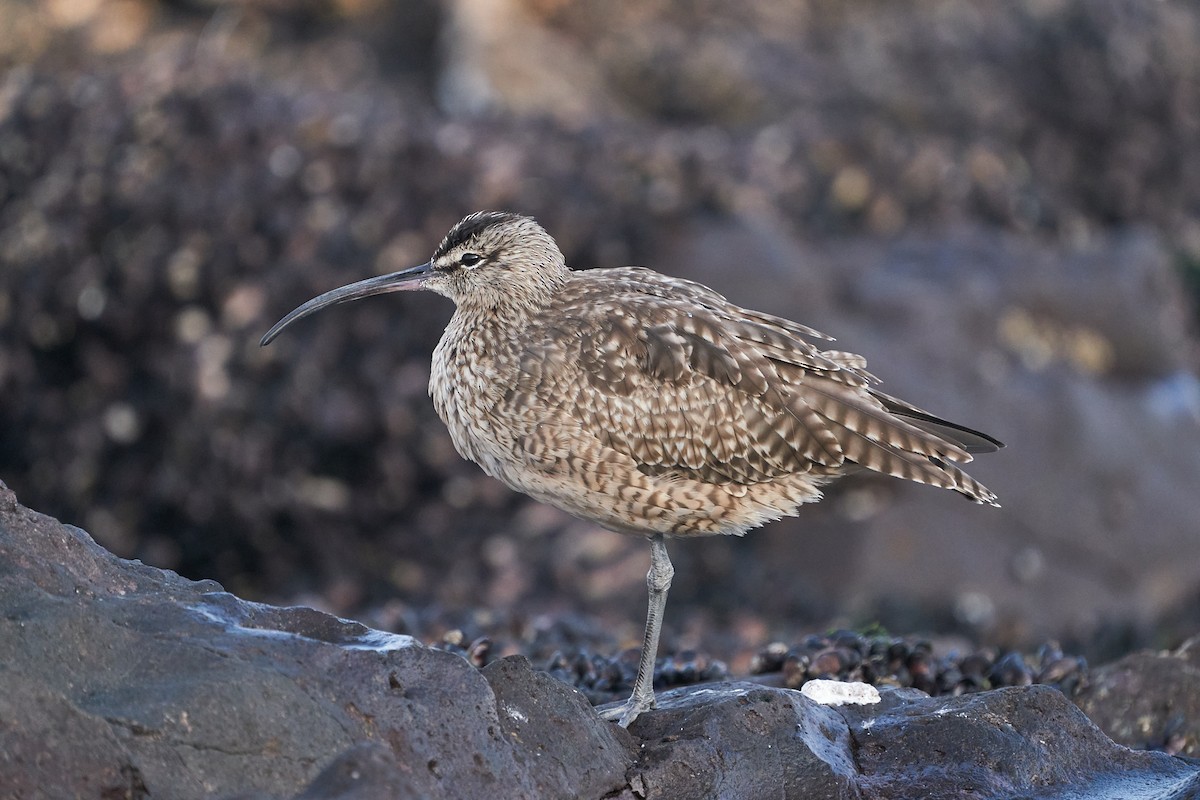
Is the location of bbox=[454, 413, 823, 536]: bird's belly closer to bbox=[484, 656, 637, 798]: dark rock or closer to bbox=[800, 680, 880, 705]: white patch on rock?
bbox=[800, 680, 880, 705]: white patch on rock

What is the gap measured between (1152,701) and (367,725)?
393 centimetres

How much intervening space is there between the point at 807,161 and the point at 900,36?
5.45 metres

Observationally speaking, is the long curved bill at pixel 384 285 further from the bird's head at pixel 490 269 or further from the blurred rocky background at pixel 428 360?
A: the blurred rocky background at pixel 428 360

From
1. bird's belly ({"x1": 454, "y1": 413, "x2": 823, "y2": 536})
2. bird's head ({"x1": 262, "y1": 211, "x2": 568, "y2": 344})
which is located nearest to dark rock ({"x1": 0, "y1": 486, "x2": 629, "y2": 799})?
bird's belly ({"x1": 454, "y1": 413, "x2": 823, "y2": 536})

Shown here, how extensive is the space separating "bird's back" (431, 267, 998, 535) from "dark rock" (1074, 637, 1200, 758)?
3.56 feet

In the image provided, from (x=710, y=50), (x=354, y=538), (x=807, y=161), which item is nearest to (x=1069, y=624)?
(x=354, y=538)

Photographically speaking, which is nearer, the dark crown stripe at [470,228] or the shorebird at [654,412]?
the shorebird at [654,412]

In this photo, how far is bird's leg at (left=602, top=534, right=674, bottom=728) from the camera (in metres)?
5.45

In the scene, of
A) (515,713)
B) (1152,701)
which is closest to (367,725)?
(515,713)

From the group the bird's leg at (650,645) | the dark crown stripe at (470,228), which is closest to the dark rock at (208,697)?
the bird's leg at (650,645)

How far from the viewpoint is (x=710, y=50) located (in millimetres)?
19484

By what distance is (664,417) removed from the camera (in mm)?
6145

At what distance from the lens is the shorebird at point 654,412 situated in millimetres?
6051

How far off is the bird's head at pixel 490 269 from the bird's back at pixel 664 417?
13cm
